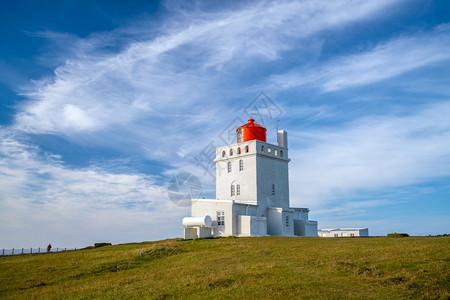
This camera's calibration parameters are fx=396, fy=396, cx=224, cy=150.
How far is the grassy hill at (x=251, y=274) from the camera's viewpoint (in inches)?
588

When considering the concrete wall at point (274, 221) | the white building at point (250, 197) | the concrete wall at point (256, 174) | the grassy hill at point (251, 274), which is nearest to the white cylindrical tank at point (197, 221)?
the white building at point (250, 197)

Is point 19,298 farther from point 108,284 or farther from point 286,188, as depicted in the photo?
point 286,188

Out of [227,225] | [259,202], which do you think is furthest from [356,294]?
[259,202]

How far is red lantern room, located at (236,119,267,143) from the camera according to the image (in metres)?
44.0

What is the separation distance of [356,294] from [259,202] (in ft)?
89.8

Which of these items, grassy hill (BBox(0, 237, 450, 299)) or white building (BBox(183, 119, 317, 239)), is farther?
white building (BBox(183, 119, 317, 239))

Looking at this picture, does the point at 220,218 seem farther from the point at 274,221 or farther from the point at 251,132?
the point at 251,132

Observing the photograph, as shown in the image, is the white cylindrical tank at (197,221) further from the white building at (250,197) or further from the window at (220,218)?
the window at (220,218)

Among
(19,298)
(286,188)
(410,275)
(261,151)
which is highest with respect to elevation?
(261,151)

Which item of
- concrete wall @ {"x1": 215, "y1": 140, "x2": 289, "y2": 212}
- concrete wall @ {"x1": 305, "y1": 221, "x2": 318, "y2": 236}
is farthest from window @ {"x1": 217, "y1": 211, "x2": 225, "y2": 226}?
concrete wall @ {"x1": 305, "y1": 221, "x2": 318, "y2": 236}

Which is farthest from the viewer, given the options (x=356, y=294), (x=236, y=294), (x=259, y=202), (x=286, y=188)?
(x=286, y=188)

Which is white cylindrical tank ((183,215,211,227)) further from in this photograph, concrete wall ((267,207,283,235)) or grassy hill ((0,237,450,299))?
grassy hill ((0,237,450,299))

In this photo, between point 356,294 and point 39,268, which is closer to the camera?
point 356,294

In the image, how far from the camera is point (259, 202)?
41344 millimetres
